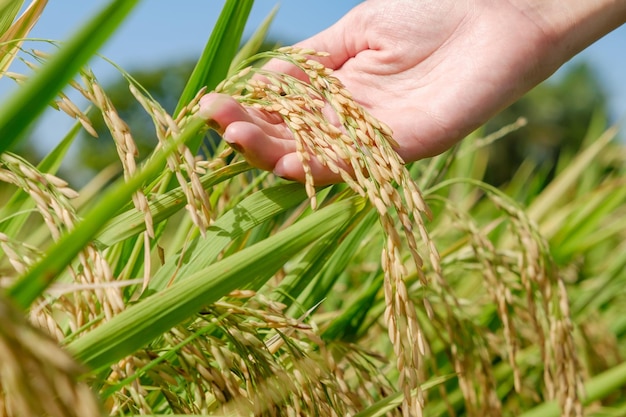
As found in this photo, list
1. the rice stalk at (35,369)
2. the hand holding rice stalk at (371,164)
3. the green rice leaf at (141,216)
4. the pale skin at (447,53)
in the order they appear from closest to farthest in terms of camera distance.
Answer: the rice stalk at (35,369), the hand holding rice stalk at (371,164), the green rice leaf at (141,216), the pale skin at (447,53)

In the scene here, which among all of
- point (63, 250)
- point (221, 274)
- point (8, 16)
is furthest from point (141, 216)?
point (8, 16)

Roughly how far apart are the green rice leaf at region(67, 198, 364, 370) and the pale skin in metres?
0.61

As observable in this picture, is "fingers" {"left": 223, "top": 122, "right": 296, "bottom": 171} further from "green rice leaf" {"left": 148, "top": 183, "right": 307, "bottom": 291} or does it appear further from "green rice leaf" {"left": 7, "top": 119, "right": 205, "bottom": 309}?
"green rice leaf" {"left": 7, "top": 119, "right": 205, "bottom": 309}

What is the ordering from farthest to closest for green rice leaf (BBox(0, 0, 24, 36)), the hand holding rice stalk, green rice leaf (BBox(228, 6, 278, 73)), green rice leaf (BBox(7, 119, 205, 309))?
green rice leaf (BBox(228, 6, 278, 73)), green rice leaf (BBox(0, 0, 24, 36)), the hand holding rice stalk, green rice leaf (BBox(7, 119, 205, 309))

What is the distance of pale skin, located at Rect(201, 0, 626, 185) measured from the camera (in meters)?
1.45

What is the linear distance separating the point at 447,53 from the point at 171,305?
1.12 m

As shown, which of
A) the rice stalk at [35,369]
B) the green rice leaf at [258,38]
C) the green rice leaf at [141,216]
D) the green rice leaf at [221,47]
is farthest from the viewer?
the green rice leaf at [258,38]

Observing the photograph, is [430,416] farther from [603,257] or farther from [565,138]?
[565,138]

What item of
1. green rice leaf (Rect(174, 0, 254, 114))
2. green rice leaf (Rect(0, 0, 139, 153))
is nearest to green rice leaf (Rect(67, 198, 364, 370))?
green rice leaf (Rect(0, 0, 139, 153))

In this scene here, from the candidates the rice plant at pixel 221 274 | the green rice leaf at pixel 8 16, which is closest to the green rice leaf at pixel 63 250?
the rice plant at pixel 221 274

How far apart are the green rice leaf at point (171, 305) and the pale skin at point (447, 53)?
0.61 m

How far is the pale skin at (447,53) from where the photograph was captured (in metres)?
1.45

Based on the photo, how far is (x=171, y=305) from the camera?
726 mm

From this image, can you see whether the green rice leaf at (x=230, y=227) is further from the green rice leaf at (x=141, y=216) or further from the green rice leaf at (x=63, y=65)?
the green rice leaf at (x=63, y=65)
